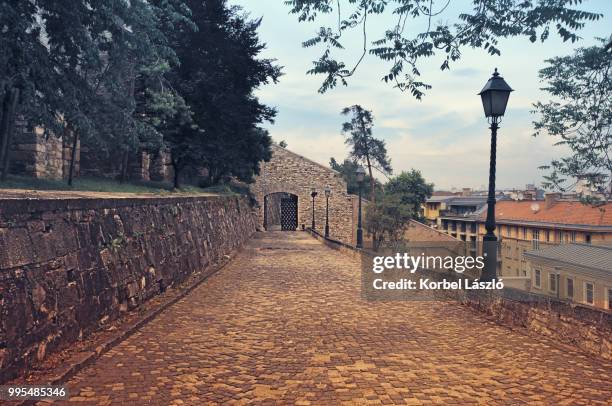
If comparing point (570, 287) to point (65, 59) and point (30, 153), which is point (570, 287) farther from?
point (30, 153)

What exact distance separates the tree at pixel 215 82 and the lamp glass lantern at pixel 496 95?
38.6ft

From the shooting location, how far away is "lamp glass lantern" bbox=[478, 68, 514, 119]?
710cm

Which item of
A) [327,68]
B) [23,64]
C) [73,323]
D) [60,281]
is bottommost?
[73,323]

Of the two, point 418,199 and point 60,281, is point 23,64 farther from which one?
point 418,199

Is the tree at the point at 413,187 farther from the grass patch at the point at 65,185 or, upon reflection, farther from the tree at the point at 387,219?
the grass patch at the point at 65,185

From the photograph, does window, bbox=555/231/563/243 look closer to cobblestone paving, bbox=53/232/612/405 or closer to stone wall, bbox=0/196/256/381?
cobblestone paving, bbox=53/232/612/405

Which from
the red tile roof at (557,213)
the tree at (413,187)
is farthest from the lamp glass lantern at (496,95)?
the tree at (413,187)

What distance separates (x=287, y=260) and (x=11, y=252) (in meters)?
10.5

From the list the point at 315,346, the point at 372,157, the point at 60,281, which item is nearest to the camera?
the point at 60,281

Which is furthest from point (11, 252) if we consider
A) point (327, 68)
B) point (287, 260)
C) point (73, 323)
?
point (287, 260)

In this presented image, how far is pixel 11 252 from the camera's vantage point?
13.1ft

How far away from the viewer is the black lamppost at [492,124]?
280 inches

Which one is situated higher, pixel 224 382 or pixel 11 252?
pixel 11 252

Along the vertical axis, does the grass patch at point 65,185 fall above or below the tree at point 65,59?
below
